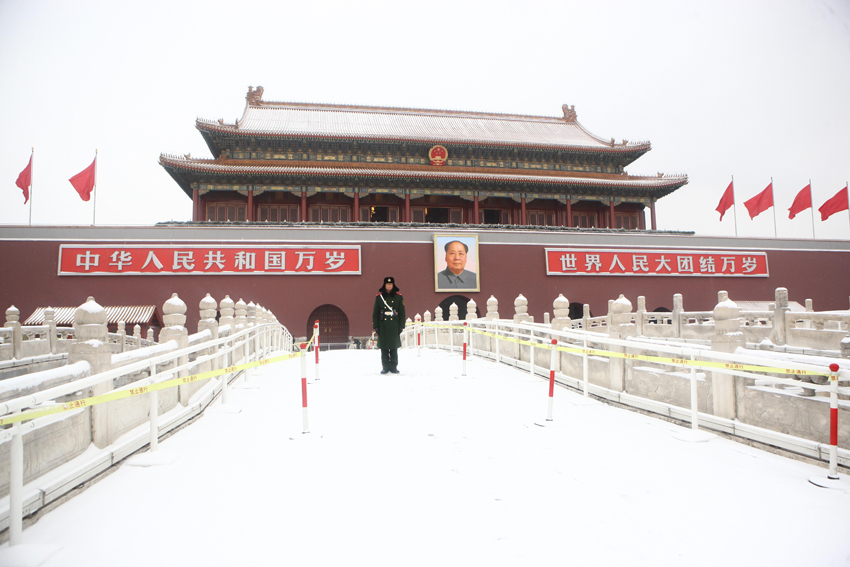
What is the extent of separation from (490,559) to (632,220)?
1168 inches

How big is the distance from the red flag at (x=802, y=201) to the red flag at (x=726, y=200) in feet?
8.26

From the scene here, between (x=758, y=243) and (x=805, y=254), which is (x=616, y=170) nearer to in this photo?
(x=758, y=243)

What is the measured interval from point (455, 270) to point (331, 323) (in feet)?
19.9

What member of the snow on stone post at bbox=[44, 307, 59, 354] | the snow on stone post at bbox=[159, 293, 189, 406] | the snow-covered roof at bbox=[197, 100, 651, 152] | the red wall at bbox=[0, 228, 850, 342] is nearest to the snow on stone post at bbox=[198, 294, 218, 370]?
the snow on stone post at bbox=[159, 293, 189, 406]

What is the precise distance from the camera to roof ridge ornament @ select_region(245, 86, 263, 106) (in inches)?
1178

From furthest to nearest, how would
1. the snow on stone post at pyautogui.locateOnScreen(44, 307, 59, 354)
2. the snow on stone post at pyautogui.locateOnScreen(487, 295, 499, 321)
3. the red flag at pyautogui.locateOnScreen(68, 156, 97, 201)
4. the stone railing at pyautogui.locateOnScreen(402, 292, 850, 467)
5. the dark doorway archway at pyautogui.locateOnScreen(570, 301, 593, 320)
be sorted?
the dark doorway archway at pyautogui.locateOnScreen(570, 301, 593, 320) → the red flag at pyautogui.locateOnScreen(68, 156, 97, 201) → the snow on stone post at pyautogui.locateOnScreen(44, 307, 59, 354) → the snow on stone post at pyautogui.locateOnScreen(487, 295, 499, 321) → the stone railing at pyautogui.locateOnScreen(402, 292, 850, 467)

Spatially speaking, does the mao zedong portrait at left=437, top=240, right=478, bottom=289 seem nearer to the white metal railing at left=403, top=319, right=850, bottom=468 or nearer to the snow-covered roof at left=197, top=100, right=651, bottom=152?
the snow-covered roof at left=197, top=100, right=651, bottom=152

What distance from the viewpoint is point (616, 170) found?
96.7 feet

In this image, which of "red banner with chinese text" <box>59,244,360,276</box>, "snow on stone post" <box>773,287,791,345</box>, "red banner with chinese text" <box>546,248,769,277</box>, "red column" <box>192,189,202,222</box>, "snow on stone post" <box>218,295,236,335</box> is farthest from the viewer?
"red banner with chinese text" <box>546,248,769,277</box>

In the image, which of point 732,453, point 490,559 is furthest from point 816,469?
point 490,559

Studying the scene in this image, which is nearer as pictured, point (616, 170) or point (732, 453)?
point (732, 453)

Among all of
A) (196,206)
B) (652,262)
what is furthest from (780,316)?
(196,206)

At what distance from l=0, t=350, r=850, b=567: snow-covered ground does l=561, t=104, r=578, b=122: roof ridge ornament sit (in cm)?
3118

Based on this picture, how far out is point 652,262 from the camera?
83.0ft
